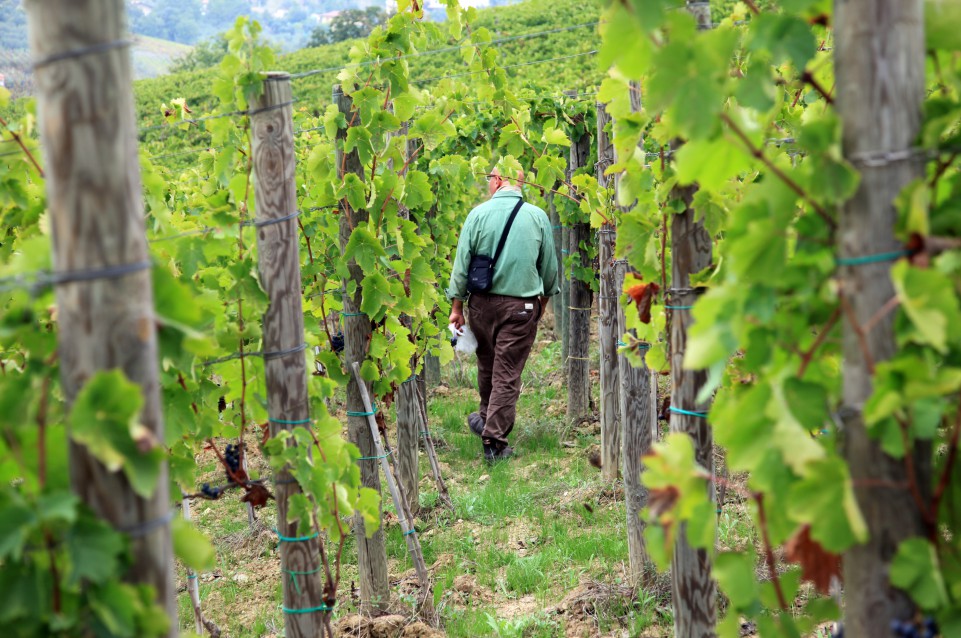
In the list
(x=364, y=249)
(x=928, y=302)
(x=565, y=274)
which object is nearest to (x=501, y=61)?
(x=565, y=274)

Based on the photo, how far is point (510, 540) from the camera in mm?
5215

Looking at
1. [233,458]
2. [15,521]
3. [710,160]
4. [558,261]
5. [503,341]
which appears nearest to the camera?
[15,521]

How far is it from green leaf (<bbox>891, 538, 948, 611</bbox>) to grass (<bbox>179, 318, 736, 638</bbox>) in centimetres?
261

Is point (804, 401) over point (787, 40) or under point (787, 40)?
under

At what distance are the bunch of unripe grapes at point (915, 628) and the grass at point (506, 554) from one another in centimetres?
253

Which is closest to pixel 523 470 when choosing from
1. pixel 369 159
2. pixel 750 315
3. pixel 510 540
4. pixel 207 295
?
pixel 510 540

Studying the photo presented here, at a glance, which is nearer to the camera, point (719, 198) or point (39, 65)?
point (39, 65)

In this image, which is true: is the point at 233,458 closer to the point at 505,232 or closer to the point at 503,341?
the point at 505,232

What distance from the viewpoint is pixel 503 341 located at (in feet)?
21.9

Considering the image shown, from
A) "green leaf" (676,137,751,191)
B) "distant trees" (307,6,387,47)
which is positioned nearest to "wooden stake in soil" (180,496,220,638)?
"green leaf" (676,137,751,191)

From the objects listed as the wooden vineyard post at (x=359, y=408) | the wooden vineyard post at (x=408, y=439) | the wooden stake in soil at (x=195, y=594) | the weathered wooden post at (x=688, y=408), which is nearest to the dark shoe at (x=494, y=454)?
the wooden vineyard post at (x=408, y=439)

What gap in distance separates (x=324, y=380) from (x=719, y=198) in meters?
1.50

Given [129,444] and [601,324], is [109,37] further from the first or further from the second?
[601,324]

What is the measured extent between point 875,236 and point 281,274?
75.8 inches
